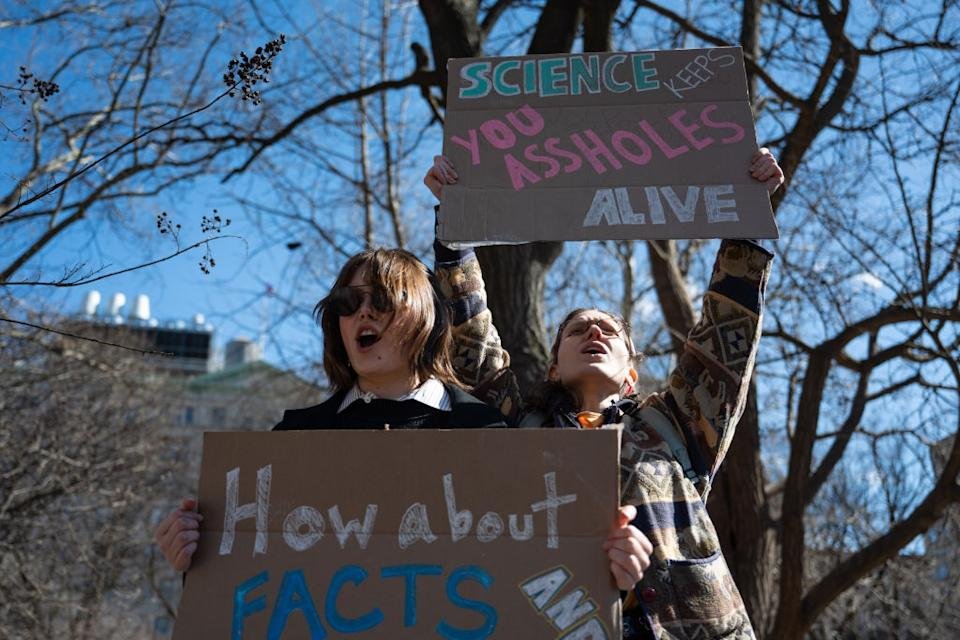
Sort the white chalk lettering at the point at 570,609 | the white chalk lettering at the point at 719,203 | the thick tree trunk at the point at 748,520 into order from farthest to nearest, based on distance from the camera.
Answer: the thick tree trunk at the point at 748,520
the white chalk lettering at the point at 719,203
the white chalk lettering at the point at 570,609

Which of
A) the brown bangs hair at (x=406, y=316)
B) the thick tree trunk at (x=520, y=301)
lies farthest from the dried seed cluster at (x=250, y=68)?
the thick tree trunk at (x=520, y=301)

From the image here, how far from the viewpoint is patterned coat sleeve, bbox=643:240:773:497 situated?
230cm

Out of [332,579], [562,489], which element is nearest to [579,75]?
[562,489]

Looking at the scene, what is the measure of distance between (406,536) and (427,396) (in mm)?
458

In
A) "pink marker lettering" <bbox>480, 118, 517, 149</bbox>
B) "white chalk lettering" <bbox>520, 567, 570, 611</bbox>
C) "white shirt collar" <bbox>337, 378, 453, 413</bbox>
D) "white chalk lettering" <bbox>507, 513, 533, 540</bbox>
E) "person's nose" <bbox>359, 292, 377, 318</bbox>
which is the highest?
"pink marker lettering" <bbox>480, 118, 517, 149</bbox>

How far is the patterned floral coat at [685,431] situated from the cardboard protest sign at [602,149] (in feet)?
0.67

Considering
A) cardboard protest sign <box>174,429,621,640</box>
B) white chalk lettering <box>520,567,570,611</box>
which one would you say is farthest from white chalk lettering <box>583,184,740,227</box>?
white chalk lettering <box>520,567,570,611</box>

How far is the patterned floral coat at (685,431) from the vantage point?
2.05m

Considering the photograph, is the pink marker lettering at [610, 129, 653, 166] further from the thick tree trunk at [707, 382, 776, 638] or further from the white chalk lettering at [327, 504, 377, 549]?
the thick tree trunk at [707, 382, 776, 638]

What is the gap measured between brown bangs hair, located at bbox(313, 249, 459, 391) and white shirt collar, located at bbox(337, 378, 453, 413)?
0.04 m

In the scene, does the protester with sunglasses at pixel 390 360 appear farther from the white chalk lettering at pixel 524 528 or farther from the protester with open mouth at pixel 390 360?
the white chalk lettering at pixel 524 528

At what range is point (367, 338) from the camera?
90.0 inches

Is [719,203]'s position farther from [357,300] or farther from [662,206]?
[357,300]

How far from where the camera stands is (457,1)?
5039 mm
